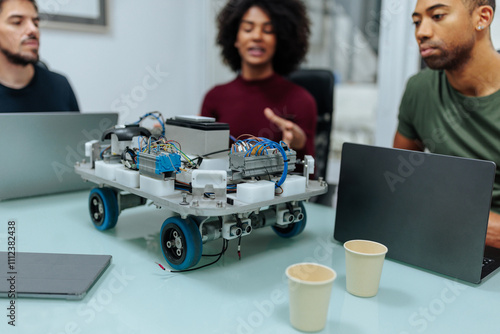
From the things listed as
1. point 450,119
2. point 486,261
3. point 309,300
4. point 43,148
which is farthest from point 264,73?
point 309,300

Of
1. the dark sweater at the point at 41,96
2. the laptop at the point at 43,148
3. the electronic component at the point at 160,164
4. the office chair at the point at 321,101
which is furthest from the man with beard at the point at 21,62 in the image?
the office chair at the point at 321,101

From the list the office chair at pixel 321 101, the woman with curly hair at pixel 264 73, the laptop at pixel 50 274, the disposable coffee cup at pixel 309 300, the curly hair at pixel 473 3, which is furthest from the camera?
the office chair at pixel 321 101

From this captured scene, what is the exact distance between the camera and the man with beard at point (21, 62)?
1.54 meters

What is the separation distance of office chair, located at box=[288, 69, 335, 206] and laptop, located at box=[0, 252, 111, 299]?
137cm

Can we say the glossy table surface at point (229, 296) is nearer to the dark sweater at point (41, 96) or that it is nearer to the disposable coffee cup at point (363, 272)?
the disposable coffee cup at point (363, 272)

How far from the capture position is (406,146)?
1.52 metres

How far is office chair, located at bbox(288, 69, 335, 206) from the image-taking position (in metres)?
2.06

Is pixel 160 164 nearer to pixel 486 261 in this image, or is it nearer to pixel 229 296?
pixel 229 296

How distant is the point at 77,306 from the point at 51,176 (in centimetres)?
81

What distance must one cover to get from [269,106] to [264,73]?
0.48ft

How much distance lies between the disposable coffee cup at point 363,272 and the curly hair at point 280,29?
1232mm

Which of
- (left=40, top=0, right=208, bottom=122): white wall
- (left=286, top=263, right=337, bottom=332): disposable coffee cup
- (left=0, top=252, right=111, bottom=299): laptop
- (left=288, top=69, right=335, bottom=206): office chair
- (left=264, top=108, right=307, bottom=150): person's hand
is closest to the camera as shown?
(left=286, top=263, right=337, bottom=332): disposable coffee cup

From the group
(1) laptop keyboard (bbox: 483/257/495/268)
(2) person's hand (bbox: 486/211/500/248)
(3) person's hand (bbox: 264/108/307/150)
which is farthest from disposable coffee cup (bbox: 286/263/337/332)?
(3) person's hand (bbox: 264/108/307/150)

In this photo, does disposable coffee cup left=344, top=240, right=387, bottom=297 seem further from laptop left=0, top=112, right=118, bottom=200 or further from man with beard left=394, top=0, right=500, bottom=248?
laptop left=0, top=112, right=118, bottom=200
